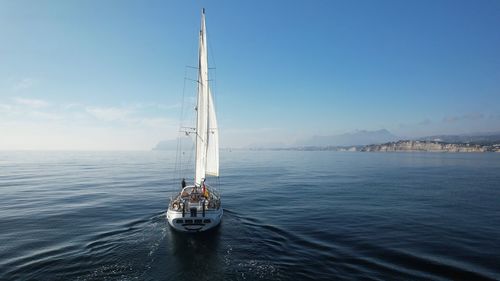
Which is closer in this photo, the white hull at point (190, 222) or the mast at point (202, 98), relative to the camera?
the white hull at point (190, 222)

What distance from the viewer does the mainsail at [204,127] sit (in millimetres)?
33594

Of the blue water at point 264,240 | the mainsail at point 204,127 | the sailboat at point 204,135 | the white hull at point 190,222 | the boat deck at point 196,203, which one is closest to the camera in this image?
the blue water at point 264,240

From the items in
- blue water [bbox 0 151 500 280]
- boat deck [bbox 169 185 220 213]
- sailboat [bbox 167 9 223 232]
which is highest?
sailboat [bbox 167 9 223 232]

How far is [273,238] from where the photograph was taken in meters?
28.1

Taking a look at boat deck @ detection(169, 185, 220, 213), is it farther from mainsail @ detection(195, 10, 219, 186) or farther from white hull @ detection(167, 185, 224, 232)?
mainsail @ detection(195, 10, 219, 186)

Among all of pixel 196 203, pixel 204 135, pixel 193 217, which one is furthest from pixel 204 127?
pixel 193 217

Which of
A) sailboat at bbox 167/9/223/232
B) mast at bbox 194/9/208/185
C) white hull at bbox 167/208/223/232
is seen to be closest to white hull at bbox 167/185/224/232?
white hull at bbox 167/208/223/232

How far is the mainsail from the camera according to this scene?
110 ft

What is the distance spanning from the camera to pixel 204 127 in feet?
110

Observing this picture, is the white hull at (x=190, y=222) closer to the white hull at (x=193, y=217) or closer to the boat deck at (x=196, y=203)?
the white hull at (x=193, y=217)

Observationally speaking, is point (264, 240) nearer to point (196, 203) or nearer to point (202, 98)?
point (196, 203)

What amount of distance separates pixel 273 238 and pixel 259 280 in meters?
9.36

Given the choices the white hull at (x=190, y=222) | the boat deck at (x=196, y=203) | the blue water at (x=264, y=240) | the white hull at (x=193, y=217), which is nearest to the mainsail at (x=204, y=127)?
the boat deck at (x=196, y=203)

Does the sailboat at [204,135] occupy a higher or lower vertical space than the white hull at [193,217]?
higher
